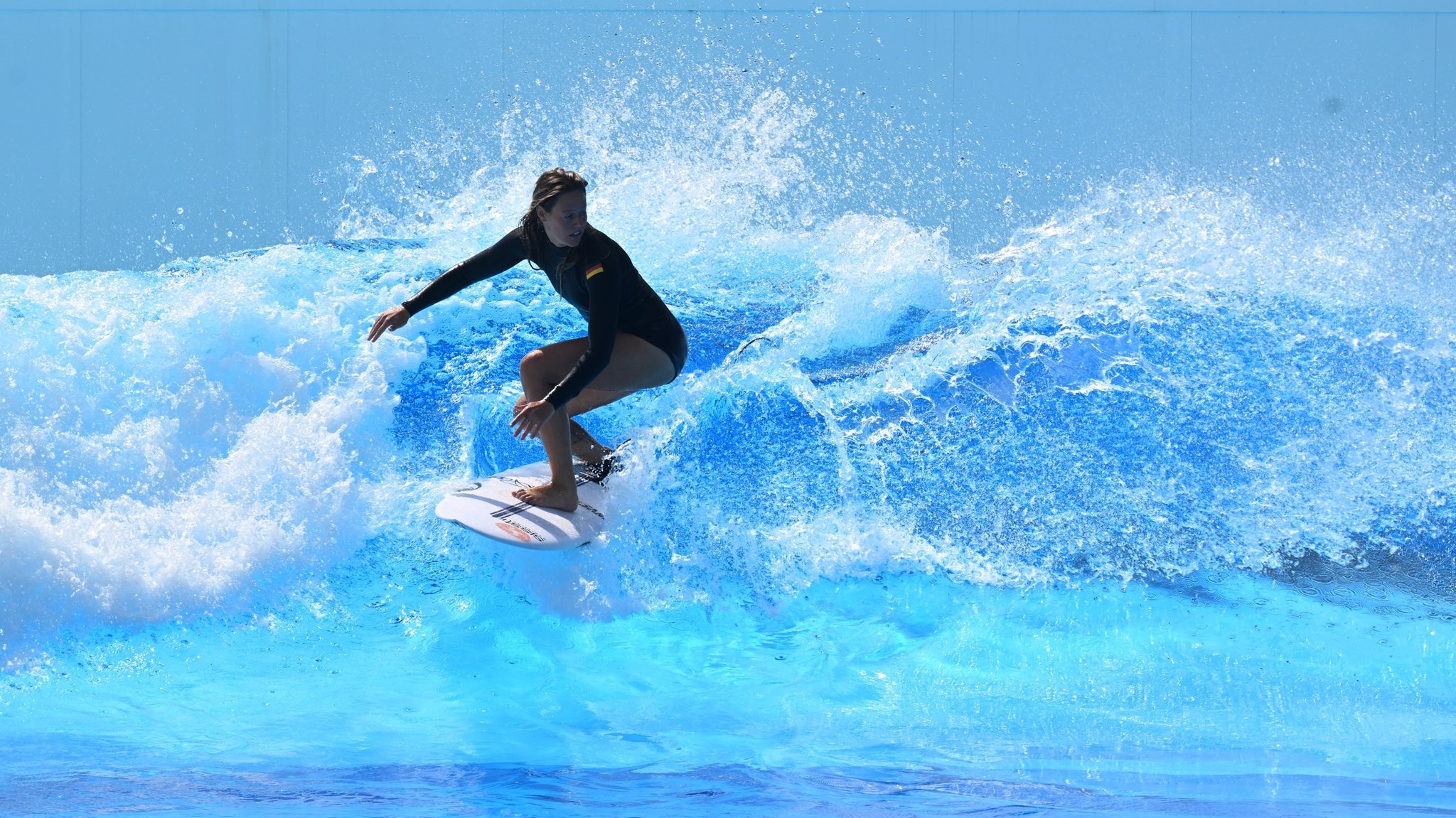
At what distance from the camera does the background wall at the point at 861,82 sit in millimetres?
9312

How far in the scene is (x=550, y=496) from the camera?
4.04 meters

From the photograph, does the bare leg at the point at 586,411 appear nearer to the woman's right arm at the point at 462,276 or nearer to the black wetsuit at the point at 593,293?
the black wetsuit at the point at 593,293

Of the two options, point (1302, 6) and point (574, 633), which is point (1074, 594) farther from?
point (1302, 6)

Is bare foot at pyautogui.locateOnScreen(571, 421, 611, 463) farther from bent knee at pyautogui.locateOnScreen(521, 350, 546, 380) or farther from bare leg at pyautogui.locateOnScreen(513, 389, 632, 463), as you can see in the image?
bent knee at pyautogui.locateOnScreen(521, 350, 546, 380)

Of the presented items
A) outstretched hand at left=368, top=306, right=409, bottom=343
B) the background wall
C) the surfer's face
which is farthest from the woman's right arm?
the background wall

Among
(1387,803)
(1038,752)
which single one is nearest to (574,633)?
(1038,752)

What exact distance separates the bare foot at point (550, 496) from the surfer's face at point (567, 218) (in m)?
0.83

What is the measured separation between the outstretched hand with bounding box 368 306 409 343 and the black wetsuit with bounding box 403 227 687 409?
0.09 ft

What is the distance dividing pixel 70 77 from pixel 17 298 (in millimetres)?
4756

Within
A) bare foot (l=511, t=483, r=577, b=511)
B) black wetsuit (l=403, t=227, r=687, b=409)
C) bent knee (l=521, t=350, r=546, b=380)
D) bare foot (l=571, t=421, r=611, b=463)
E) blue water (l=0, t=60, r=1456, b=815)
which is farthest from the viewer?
bare foot (l=571, t=421, r=611, b=463)

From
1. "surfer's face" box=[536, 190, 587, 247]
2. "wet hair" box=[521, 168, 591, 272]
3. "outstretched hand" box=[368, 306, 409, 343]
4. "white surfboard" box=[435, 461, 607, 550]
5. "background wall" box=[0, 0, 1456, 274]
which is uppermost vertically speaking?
"background wall" box=[0, 0, 1456, 274]

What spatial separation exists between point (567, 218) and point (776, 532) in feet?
5.40

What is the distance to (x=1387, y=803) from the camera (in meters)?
2.81

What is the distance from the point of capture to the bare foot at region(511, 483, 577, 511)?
159 inches
